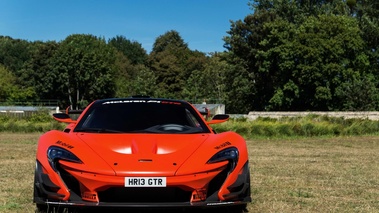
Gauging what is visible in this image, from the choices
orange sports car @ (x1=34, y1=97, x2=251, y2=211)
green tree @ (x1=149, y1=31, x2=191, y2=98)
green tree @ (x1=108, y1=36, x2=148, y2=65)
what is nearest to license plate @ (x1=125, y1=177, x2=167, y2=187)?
orange sports car @ (x1=34, y1=97, x2=251, y2=211)

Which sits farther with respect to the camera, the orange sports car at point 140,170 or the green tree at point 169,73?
the green tree at point 169,73

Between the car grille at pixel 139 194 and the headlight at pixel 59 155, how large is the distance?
17.2 inches

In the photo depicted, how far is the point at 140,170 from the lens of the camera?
471cm

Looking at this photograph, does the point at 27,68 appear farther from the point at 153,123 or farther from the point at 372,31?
the point at 153,123

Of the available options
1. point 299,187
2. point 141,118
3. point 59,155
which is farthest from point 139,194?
point 299,187

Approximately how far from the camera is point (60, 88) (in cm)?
7694

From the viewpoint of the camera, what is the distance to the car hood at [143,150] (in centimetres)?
475

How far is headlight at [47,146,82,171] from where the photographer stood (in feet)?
16.2

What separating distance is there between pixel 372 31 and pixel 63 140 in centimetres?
5534

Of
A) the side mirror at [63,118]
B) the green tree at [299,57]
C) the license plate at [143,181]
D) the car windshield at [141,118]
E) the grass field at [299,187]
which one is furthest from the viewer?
the green tree at [299,57]

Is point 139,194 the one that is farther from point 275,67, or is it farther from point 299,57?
point 275,67

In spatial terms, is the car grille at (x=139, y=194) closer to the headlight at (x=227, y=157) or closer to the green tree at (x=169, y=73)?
the headlight at (x=227, y=157)

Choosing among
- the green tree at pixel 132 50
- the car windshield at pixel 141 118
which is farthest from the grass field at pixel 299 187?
the green tree at pixel 132 50

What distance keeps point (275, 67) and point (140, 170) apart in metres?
52.4
